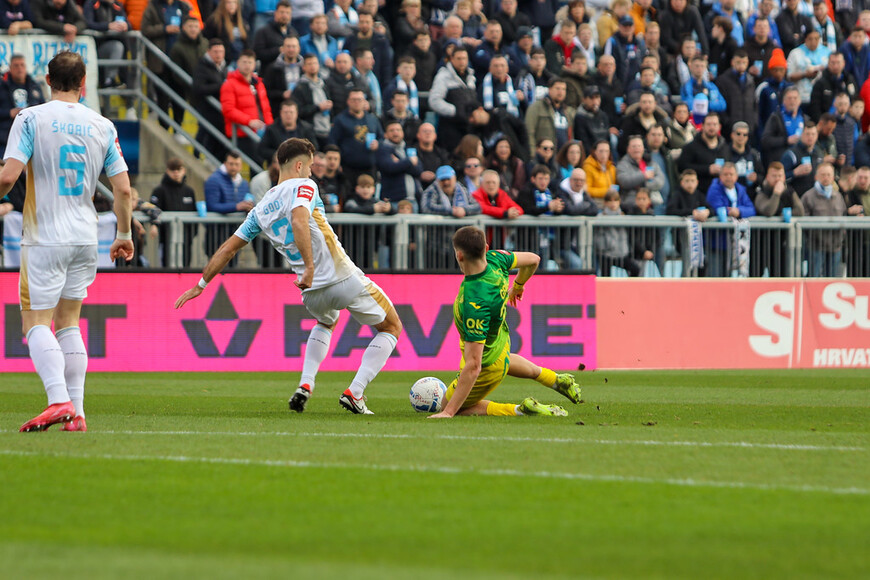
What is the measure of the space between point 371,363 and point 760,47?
1418 centimetres

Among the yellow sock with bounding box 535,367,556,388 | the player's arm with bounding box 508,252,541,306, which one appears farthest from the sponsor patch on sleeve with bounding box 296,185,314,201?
the yellow sock with bounding box 535,367,556,388

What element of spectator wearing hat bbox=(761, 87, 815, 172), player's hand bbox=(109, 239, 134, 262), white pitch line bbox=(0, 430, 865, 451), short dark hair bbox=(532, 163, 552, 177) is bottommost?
white pitch line bbox=(0, 430, 865, 451)

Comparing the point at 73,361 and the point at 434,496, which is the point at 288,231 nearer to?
the point at 73,361

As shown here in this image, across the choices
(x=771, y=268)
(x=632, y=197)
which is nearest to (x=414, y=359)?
(x=632, y=197)

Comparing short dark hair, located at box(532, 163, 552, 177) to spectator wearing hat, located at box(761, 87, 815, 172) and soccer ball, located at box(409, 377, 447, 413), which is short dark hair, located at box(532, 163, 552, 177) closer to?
spectator wearing hat, located at box(761, 87, 815, 172)

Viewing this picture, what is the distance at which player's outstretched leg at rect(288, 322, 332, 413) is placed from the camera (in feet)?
34.2

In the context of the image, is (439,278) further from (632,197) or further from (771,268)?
A: (771,268)

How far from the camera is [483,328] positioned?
953 cm

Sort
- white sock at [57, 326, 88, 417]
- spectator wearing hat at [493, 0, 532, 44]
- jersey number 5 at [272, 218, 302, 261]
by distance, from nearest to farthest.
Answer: white sock at [57, 326, 88, 417]
jersey number 5 at [272, 218, 302, 261]
spectator wearing hat at [493, 0, 532, 44]

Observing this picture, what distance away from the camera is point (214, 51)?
1839cm

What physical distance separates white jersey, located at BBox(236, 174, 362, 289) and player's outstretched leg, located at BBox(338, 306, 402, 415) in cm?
53

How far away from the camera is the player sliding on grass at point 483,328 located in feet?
31.2

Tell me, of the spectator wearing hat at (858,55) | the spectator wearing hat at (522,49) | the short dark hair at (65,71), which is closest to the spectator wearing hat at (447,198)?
the spectator wearing hat at (522,49)

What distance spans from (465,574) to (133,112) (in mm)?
15953
